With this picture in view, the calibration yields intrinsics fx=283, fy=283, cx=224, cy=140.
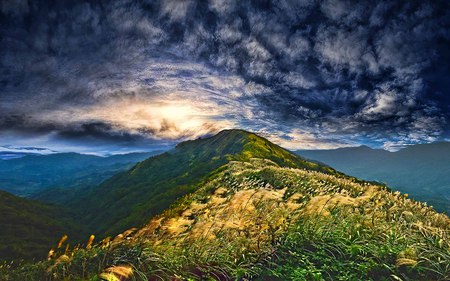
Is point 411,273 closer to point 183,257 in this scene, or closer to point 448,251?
point 448,251

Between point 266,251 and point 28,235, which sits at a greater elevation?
point 266,251

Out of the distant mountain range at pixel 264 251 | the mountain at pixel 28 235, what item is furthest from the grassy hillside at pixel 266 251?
the mountain at pixel 28 235

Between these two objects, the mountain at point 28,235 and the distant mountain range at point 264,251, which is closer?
the distant mountain range at point 264,251

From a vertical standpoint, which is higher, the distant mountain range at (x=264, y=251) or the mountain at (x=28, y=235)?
the distant mountain range at (x=264, y=251)

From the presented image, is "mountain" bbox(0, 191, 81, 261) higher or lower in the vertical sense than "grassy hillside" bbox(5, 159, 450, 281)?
lower

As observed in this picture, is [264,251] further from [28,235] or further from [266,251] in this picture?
[28,235]

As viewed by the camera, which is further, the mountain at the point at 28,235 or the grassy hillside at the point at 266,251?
the mountain at the point at 28,235

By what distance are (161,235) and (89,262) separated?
174 cm

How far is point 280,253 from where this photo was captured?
A: 23.3ft

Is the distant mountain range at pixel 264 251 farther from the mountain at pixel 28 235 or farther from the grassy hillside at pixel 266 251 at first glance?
the mountain at pixel 28 235

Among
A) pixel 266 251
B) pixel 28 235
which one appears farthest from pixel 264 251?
pixel 28 235

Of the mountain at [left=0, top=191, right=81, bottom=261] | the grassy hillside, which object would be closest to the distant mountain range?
the grassy hillside

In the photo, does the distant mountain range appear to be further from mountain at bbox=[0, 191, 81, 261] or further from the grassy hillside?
mountain at bbox=[0, 191, 81, 261]

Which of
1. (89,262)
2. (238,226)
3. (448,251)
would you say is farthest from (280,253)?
(89,262)
